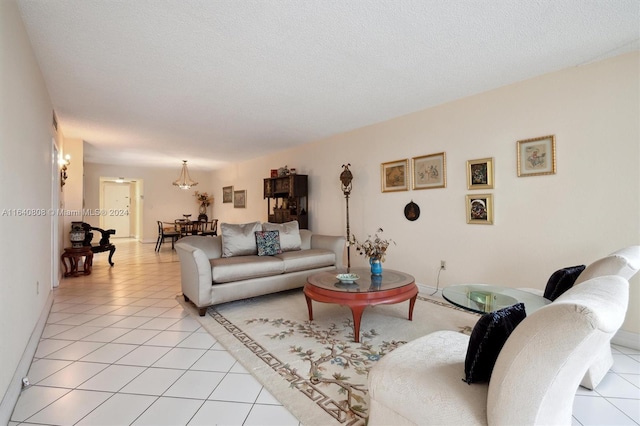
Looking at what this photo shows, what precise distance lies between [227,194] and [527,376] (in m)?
8.64

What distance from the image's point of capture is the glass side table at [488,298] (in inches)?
76.6

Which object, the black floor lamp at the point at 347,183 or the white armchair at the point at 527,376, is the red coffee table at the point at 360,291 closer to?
the white armchair at the point at 527,376

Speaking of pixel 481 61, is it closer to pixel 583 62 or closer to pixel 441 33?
pixel 441 33

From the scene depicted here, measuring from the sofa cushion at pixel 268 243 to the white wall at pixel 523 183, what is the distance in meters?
1.46

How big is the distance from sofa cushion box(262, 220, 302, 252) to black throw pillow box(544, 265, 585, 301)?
2.92 metres

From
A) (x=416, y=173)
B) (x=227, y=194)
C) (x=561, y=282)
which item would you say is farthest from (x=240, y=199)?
(x=561, y=282)

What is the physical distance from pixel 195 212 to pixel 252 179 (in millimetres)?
3570

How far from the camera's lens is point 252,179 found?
760 cm

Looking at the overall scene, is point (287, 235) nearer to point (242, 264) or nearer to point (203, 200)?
point (242, 264)

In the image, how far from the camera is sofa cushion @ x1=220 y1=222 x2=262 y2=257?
379cm

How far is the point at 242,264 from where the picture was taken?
3443mm

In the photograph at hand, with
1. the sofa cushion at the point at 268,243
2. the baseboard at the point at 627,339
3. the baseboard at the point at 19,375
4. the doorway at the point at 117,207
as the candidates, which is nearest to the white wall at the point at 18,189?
the baseboard at the point at 19,375

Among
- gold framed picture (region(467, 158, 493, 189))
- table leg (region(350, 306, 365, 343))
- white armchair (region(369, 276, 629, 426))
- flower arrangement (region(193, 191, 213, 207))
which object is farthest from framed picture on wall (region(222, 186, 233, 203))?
white armchair (region(369, 276, 629, 426))

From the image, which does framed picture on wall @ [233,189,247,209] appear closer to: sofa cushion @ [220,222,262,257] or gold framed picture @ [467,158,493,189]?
sofa cushion @ [220,222,262,257]
